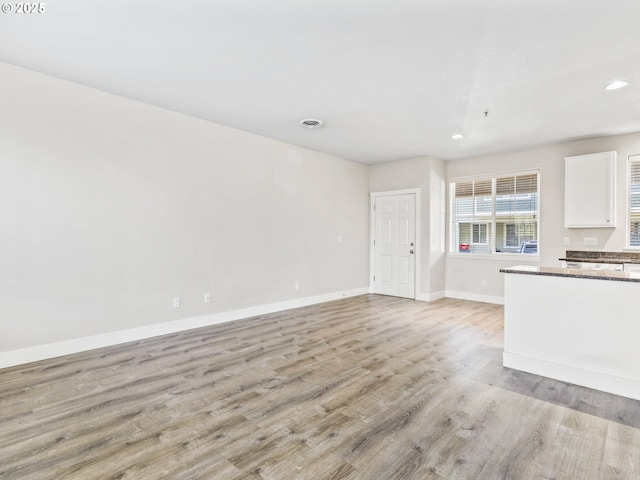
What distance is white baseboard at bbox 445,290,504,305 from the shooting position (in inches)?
231

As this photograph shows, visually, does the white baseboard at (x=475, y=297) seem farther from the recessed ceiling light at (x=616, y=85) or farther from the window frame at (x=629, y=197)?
the recessed ceiling light at (x=616, y=85)

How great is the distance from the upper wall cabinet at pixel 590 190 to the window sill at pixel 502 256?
0.76m

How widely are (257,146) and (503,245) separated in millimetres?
4572

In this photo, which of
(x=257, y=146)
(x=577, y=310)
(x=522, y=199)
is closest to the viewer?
(x=577, y=310)

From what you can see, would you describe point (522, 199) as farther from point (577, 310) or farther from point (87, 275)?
point (87, 275)

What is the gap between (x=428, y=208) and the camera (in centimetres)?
607

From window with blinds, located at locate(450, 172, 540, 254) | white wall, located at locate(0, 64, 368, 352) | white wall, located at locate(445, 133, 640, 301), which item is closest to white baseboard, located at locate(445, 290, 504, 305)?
white wall, located at locate(445, 133, 640, 301)

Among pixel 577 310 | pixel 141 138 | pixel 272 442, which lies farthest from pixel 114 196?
pixel 577 310

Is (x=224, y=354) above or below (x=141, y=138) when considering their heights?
below

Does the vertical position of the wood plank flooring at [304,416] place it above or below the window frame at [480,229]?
below

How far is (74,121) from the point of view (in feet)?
11.1

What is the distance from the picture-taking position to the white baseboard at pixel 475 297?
231 inches

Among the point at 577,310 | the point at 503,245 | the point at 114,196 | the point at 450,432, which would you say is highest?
the point at 114,196

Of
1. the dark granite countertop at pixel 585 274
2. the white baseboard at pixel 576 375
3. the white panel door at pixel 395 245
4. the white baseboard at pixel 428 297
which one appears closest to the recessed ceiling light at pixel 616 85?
the dark granite countertop at pixel 585 274
